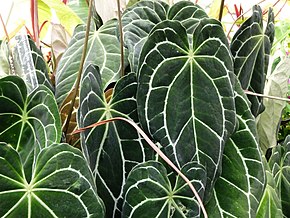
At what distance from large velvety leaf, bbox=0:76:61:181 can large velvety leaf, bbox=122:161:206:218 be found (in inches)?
3.8

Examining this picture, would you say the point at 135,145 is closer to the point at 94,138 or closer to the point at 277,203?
the point at 94,138

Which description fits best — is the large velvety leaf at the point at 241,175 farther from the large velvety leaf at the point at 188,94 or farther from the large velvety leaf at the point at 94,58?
the large velvety leaf at the point at 94,58

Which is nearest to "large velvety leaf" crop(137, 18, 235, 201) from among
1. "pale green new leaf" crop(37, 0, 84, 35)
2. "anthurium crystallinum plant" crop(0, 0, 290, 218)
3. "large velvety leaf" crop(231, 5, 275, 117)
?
"anthurium crystallinum plant" crop(0, 0, 290, 218)

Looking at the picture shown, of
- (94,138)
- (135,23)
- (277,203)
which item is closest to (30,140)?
(94,138)

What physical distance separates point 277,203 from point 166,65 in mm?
226

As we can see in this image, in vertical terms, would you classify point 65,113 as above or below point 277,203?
above

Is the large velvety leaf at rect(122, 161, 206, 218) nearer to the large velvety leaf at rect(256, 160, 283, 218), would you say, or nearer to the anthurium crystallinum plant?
the anthurium crystallinum plant

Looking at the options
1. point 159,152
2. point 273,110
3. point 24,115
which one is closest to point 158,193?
point 159,152

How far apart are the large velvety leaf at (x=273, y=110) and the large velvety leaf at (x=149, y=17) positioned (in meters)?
0.17

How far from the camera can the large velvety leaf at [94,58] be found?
555 mm

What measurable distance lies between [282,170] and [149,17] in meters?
0.26

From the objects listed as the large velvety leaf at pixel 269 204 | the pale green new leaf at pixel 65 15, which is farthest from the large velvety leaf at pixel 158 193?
the pale green new leaf at pixel 65 15

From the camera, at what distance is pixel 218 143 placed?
463mm

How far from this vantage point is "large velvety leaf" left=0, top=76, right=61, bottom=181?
47 centimetres
